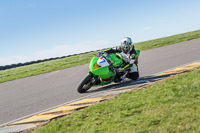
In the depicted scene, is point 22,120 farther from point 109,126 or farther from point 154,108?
point 154,108

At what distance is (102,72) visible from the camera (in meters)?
7.77

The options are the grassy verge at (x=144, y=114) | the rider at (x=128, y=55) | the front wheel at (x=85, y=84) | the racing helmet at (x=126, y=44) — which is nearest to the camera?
the grassy verge at (x=144, y=114)

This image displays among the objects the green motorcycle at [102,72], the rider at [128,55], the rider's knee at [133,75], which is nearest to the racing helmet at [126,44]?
the rider at [128,55]

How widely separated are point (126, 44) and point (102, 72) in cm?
161

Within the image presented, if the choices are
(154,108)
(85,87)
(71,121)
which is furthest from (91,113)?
(85,87)

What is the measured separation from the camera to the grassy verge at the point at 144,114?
3.81 m

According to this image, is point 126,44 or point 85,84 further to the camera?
point 126,44

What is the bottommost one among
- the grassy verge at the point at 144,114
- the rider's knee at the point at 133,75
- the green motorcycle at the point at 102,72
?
the grassy verge at the point at 144,114

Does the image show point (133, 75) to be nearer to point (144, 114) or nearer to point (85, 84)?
point (85, 84)

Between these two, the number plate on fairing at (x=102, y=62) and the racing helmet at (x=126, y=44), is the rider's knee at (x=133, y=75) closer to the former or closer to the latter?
the racing helmet at (x=126, y=44)

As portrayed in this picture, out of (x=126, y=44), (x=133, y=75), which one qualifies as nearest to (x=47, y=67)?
(x=126, y=44)

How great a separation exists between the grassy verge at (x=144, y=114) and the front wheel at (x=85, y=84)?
1.90 m

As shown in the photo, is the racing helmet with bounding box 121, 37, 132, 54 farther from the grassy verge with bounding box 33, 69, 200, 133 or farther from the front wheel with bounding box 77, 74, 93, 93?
the grassy verge with bounding box 33, 69, 200, 133

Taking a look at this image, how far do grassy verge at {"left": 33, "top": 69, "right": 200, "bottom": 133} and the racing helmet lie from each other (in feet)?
9.58
